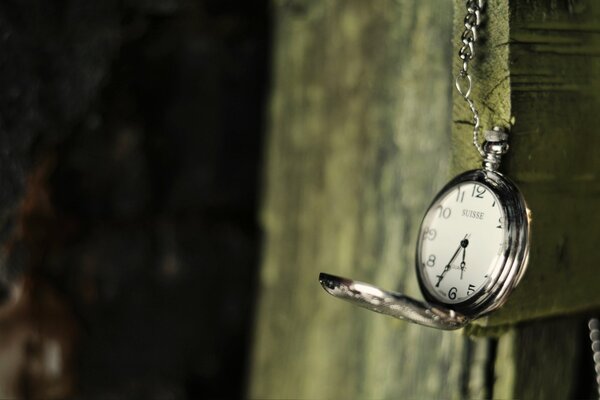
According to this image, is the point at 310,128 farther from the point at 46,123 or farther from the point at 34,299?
the point at 34,299

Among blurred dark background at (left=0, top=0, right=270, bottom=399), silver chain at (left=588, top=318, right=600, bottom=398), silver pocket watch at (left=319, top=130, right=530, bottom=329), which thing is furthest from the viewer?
blurred dark background at (left=0, top=0, right=270, bottom=399)

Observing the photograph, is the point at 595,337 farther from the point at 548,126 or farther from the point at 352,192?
the point at 352,192

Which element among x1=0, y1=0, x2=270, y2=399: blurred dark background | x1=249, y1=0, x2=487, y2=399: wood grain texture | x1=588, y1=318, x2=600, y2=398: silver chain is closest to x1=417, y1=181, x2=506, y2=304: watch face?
x1=249, y1=0, x2=487, y2=399: wood grain texture

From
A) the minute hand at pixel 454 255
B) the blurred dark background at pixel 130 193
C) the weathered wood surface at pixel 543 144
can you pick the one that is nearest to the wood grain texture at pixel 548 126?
the weathered wood surface at pixel 543 144

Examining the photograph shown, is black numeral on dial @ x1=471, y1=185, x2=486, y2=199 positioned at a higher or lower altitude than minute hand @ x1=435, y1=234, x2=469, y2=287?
higher

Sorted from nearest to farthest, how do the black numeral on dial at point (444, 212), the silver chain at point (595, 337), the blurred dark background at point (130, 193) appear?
the black numeral on dial at point (444, 212) < the silver chain at point (595, 337) < the blurred dark background at point (130, 193)

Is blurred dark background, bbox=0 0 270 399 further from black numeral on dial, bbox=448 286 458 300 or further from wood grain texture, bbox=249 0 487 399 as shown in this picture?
black numeral on dial, bbox=448 286 458 300

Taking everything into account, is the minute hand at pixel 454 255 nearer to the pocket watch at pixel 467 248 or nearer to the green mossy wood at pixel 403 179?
the pocket watch at pixel 467 248
